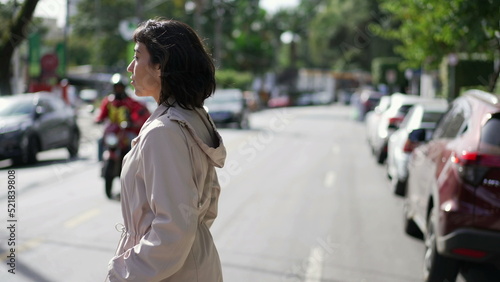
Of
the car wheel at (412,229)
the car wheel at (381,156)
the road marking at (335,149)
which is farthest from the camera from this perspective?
the road marking at (335,149)

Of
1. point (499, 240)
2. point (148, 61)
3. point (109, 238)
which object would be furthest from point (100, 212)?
point (148, 61)

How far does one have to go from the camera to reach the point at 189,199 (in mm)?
2309

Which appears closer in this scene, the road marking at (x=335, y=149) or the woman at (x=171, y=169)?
the woman at (x=171, y=169)

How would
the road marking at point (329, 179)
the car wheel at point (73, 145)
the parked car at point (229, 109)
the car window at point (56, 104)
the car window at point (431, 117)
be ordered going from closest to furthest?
the car window at point (431, 117)
the road marking at point (329, 179)
the car window at point (56, 104)
the car wheel at point (73, 145)
the parked car at point (229, 109)

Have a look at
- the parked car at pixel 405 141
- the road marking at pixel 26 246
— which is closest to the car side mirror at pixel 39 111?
the parked car at pixel 405 141

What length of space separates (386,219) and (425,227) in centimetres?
297

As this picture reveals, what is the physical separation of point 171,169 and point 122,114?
8.65 meters

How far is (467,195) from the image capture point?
5.51 m

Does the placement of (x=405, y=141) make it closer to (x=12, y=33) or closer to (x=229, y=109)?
(x=12, y=33)

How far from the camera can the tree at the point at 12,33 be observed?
61.5 feet

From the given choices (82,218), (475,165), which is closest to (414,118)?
(82,218)

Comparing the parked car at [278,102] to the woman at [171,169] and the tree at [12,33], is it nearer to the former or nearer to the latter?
the tree at [12,33]

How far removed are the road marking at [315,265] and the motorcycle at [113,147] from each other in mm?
3948

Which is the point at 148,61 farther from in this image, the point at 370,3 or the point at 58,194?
the point at 370,3
